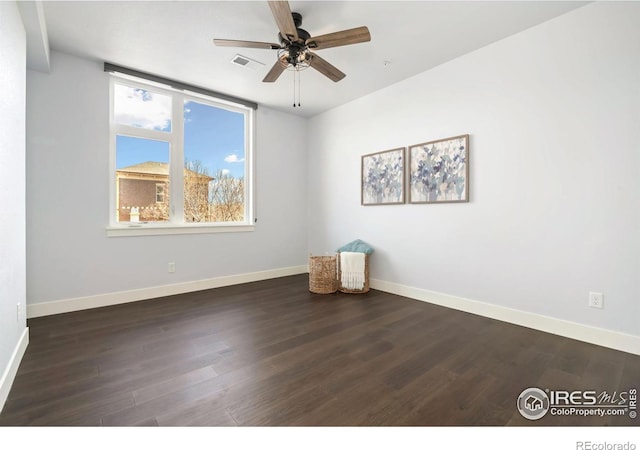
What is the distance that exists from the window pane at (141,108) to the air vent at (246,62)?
123 centimetres

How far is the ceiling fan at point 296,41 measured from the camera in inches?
81.0

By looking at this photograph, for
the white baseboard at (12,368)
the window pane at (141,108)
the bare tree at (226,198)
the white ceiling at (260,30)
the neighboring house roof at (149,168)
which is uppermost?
the white ceiling at (260,30)

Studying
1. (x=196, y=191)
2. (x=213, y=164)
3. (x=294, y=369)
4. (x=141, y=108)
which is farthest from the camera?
(x=213, y=164)

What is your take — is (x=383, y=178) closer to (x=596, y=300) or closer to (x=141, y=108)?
(x=596, y=300)

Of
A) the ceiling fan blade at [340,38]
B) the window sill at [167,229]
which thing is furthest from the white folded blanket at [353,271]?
the ceiling fan blade at [340,38]

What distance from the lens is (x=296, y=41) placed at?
2.36m

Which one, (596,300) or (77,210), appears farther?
(77,210)

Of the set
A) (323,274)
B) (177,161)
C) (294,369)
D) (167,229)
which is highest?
(177,161)

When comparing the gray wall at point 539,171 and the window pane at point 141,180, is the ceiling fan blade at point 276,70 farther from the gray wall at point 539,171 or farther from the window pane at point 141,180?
the window pane at point 141,180

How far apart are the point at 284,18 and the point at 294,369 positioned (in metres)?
2.43

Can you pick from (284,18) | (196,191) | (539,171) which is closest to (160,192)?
(196,191)

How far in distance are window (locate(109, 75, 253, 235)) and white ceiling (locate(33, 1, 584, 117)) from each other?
45cm

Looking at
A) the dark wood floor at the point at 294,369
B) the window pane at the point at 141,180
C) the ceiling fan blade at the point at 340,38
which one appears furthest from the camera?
the window pane at the point at 141,180

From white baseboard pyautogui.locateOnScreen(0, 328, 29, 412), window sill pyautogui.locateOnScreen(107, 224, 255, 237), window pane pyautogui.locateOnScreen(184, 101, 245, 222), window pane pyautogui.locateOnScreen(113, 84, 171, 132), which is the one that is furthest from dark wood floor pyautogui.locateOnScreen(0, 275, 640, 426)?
window pane pyautogui.locateOnScreen(113, 84, 171, 132)
